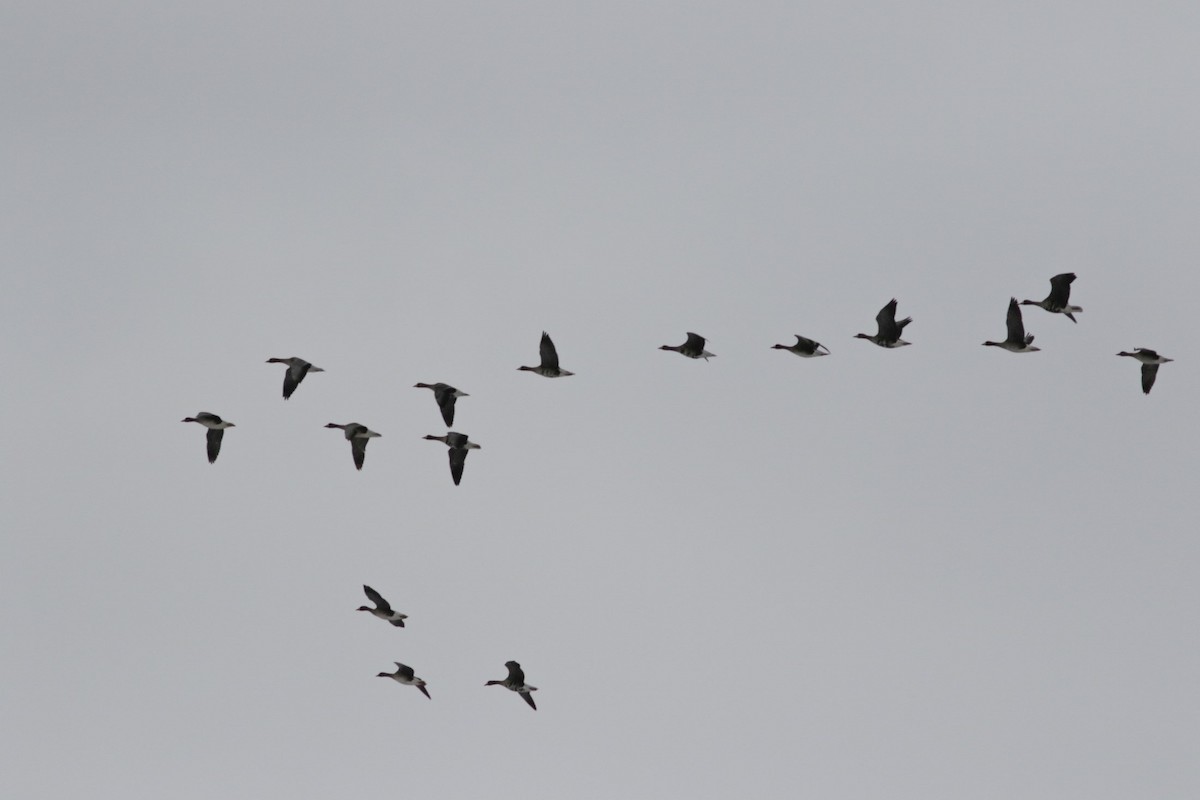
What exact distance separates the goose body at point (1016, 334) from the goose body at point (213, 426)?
16979 millimetres

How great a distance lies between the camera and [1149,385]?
37219 mm

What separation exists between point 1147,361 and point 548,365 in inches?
515

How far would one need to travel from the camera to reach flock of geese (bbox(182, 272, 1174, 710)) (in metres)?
35.7

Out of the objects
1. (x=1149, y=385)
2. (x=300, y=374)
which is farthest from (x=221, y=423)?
(x=1149, y=385)

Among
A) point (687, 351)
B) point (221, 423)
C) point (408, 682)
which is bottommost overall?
point (408, 682)

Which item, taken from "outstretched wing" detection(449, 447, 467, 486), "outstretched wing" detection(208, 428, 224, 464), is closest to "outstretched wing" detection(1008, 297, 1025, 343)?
"outstretched wing" detection(449, 447, 467, 486)

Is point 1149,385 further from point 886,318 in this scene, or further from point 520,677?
point 520,677

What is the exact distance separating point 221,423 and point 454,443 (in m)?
5.22

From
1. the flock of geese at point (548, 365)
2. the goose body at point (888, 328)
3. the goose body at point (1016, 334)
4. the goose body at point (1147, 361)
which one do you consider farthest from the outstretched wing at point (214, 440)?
the goose body at point (1147, 361)

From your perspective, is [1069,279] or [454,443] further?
[454,443]

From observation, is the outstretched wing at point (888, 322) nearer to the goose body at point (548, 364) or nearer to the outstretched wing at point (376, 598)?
the goose body at point (548, 364)

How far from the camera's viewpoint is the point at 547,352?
37.2 metres

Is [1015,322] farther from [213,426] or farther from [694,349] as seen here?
[213,426]

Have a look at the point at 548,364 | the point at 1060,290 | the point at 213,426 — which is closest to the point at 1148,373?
the point at 1060,290
